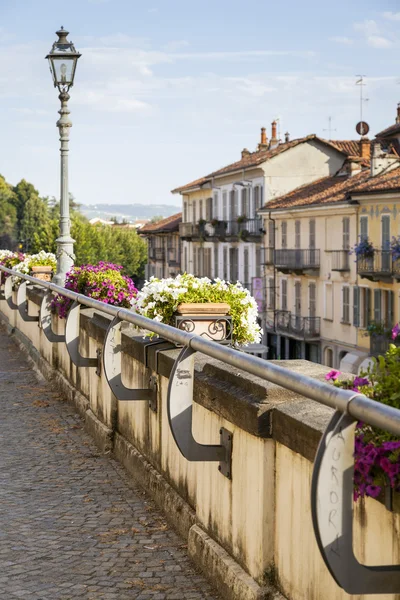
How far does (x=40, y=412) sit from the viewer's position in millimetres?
9688

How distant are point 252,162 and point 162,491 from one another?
56249 mm

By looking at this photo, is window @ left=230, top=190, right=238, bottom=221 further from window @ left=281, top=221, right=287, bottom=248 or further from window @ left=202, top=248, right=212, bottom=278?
window @ left=281, top=221, right=287, bottom=248

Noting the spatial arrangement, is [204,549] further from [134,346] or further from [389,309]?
[389,309]

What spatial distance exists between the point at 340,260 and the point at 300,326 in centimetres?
510

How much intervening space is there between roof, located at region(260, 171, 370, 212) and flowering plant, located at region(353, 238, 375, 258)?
2828mm

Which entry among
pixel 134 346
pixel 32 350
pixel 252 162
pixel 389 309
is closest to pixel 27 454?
pixel 134 346

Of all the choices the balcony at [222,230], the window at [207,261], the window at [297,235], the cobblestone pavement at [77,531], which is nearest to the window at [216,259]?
the balcony at [222,230]

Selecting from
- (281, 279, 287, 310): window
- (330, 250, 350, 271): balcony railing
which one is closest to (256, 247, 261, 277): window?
(281, 279, 287, 310): window

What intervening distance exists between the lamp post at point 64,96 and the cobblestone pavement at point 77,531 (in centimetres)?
542

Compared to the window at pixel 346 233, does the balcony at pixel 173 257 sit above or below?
below

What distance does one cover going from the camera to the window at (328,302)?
168ft

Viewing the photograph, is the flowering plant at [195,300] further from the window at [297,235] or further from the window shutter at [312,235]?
the window at [297,235]

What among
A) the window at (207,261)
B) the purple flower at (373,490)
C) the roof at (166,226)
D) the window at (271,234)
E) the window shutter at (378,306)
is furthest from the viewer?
the roof at (166,226)

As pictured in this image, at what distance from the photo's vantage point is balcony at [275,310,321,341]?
2047 inches
